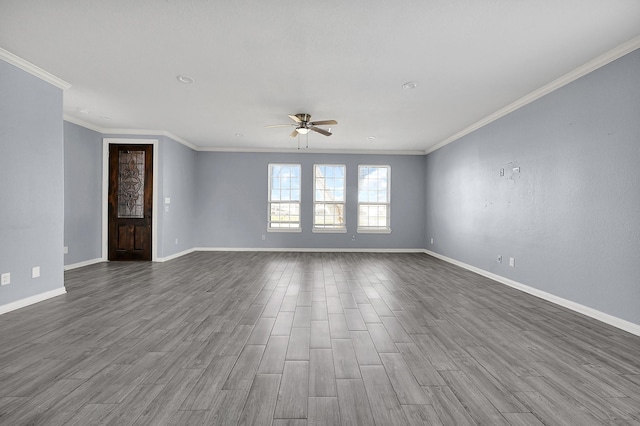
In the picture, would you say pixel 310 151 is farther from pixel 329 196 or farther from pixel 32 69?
pixel 32 69

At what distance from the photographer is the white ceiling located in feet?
7.74

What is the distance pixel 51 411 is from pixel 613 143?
502 centimetres

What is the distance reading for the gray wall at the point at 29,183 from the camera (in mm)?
3088

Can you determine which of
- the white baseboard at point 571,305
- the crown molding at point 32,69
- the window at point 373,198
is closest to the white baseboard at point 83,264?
the crown molding at point 32,69

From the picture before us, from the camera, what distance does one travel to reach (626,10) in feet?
7.57

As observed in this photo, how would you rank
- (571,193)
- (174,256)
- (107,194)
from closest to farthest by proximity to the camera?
(571,193) → (107,194) → (174,256)

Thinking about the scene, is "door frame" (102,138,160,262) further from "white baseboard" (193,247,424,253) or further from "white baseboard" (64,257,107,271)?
"white baseboard" (193,247,424,253)

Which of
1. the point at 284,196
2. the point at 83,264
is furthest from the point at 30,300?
the point at 284,196

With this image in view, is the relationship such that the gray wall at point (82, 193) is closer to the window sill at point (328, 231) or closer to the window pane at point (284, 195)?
the window pane at point (284, 195)

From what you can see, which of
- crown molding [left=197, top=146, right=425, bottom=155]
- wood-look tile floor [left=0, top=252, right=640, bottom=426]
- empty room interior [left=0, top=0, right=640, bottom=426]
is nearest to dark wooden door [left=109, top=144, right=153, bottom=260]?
empty room interior [left=0, top=0, right=640, bottom=426]

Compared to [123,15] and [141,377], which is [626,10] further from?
[141,377]

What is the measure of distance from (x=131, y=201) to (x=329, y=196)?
4.69 meters

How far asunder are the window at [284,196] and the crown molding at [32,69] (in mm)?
4674

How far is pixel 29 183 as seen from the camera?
3.33 meters
